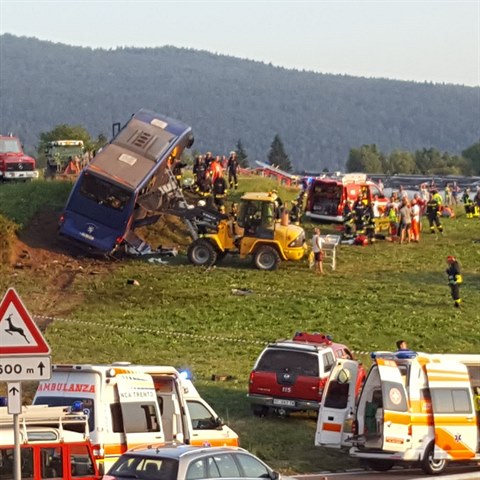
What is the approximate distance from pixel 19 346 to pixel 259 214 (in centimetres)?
3008

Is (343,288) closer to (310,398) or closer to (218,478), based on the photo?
(310,398)

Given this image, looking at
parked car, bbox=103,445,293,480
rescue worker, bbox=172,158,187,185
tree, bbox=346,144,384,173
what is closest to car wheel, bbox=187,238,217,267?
rescue worker, bbox=172,158,187,185

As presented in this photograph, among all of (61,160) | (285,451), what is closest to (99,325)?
(285,451)

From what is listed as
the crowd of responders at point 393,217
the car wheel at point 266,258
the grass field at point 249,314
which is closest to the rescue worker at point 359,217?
the crowd of responders at point 393,217

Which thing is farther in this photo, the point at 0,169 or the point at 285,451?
the point at 0,169

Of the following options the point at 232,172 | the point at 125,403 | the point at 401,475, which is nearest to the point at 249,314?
the point at 401,475

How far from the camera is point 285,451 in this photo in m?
24.0

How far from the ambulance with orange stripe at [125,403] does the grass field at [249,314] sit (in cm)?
359

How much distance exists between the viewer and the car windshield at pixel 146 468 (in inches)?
623

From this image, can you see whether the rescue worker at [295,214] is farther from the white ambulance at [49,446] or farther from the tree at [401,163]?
the tree at [401,163]

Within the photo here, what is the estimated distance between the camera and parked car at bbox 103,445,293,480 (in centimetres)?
1587

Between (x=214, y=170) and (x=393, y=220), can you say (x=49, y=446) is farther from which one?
(x=214, y=170)

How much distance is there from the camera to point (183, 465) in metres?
15.9

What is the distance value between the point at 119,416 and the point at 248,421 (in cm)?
699
